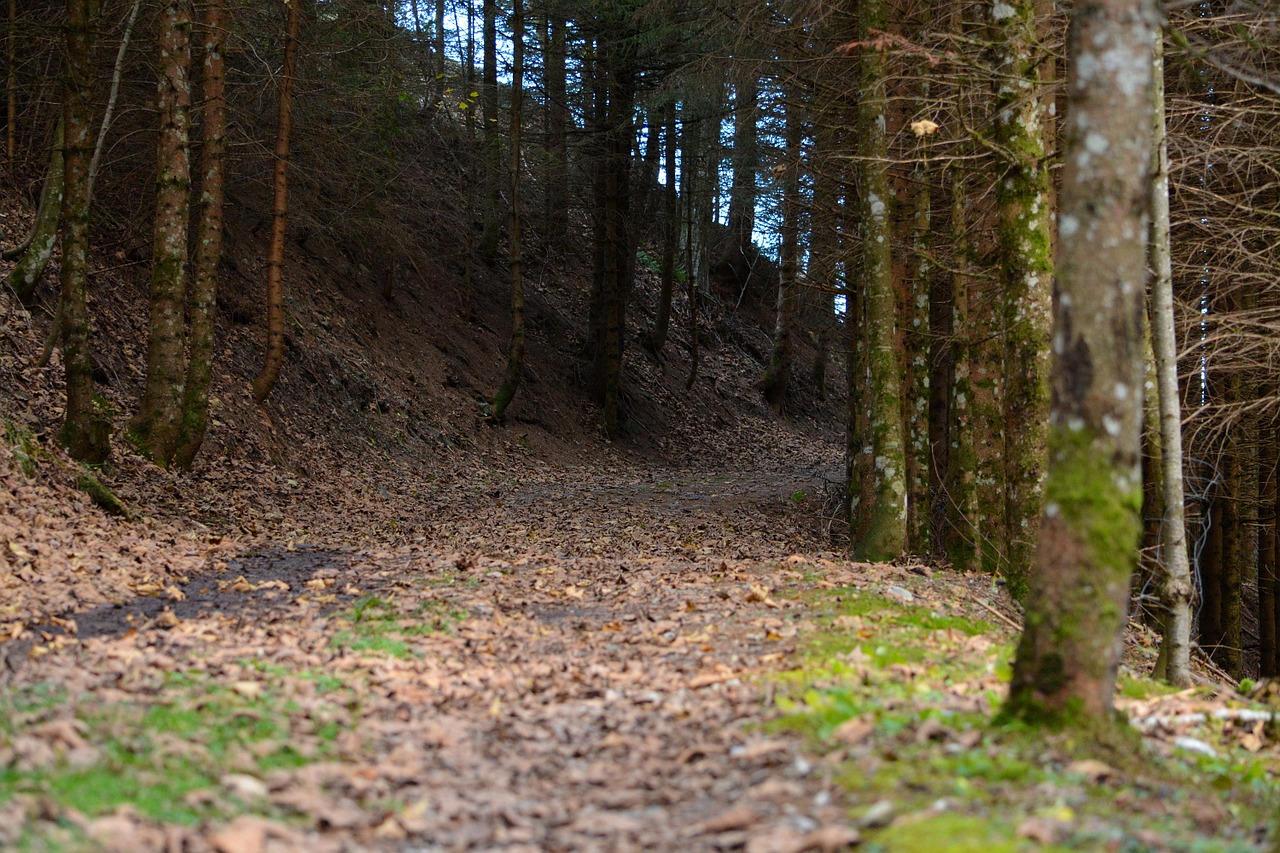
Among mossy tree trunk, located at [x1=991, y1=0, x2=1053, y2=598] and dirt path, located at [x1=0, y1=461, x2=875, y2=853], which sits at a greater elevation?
mossy tree trunk, located at [x1=991, y1=0, x2=1053, y2=598]

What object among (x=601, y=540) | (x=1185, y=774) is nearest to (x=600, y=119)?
(x=601, y=540)

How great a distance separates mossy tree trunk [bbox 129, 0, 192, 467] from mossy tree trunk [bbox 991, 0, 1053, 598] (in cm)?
935

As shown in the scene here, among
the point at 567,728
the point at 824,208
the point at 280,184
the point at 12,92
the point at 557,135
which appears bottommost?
the point at 567,728

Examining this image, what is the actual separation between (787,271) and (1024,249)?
1891 cm

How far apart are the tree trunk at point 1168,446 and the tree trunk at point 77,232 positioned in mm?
10557

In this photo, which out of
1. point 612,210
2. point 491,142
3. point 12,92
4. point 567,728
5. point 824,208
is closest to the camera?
point 567,728

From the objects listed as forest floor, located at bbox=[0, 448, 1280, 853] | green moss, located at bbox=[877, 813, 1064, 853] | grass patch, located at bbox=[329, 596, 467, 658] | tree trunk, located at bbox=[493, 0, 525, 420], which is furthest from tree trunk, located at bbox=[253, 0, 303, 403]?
green moss, located at bbox=[877, 813, 1064, 853]

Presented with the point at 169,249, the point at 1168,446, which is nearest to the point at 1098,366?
the point at 1168,446

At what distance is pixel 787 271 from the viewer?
2708cm

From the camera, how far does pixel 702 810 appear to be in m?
4.05

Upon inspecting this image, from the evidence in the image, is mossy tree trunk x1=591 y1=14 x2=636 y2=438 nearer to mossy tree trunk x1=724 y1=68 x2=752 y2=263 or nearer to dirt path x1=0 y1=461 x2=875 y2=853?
mossy tree trunk x1=724 y1=68 x2=752 y2=263

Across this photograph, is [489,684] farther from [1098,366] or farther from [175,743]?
[1098,366]

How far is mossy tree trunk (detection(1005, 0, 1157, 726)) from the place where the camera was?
434 centimetres

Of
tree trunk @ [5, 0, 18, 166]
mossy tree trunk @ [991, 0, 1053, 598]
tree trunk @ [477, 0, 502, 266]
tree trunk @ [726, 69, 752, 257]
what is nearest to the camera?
mossy tree trunk @ [991, 0, 1053, 598]
